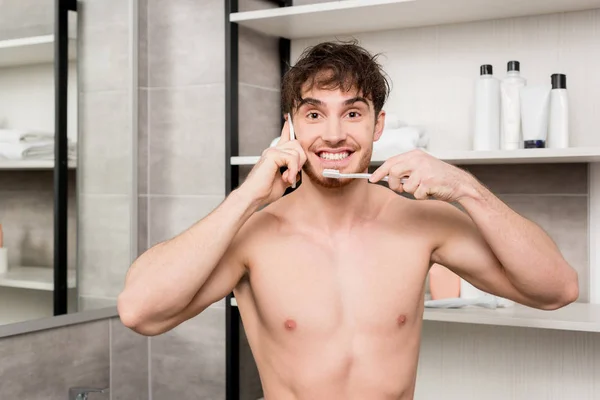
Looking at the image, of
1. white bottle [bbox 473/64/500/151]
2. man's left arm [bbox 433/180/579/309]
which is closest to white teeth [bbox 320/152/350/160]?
man's left arm [bbox 433/180/579/309]

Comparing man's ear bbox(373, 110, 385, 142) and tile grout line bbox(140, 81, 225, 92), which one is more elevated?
tile grout line bbox(140, 81, 225, 92)

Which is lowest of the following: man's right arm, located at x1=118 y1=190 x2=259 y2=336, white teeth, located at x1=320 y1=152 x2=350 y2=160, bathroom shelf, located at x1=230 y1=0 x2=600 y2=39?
man's right arm, located at x1=118 y1=190 x2=259 y2=336

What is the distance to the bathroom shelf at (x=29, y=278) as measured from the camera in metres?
1.95

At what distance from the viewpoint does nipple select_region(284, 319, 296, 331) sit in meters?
1.42

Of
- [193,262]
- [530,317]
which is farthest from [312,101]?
[530,317]

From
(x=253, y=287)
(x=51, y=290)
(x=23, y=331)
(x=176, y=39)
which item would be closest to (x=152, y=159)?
(x=176, y=39)

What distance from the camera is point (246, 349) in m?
2.18

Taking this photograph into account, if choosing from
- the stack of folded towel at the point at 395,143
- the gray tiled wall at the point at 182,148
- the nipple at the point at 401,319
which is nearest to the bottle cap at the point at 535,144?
the stack of folded towel at the point at 395,143

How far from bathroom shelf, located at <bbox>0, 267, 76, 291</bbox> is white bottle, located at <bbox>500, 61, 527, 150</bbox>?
1.28 m

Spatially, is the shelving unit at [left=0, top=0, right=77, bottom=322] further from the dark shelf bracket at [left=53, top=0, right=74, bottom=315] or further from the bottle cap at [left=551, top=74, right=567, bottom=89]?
the bottle cap at [left=551, top=74, right=567, bottom=89]

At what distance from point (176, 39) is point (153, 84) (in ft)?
0.55

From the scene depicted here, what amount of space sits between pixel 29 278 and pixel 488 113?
1288mm

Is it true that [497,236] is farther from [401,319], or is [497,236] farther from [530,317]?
[530,317]

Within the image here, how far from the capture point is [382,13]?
6.63 feet
